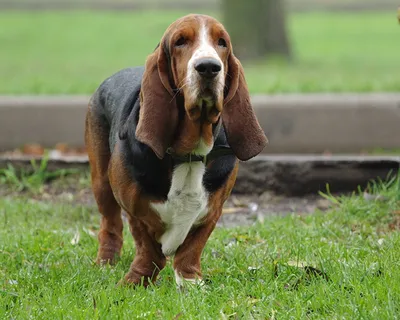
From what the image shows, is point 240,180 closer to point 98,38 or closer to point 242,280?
point 242,280

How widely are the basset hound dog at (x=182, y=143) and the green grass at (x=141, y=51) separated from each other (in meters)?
6.05

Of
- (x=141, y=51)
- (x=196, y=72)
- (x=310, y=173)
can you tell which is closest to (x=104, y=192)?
(x=196, y=72)

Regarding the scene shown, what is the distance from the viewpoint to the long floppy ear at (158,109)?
4.84m

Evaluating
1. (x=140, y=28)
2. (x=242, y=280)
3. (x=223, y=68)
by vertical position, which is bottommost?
(x=140, y=28)

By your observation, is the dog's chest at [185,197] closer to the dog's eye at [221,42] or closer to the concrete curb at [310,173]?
the dog's eye at [221,42]

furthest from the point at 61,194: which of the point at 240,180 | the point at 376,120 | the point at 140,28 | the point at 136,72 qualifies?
the point at 140,28

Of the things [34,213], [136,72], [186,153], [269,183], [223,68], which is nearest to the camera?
[223,68]

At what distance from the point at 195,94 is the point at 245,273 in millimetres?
1203

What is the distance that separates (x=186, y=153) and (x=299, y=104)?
4.85m

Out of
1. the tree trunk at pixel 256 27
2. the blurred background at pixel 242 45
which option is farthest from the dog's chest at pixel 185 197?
the tree trunk at pixel 256 27

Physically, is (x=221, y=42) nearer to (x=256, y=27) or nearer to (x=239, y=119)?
(x=239, y=119)

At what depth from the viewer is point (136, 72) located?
233 inches

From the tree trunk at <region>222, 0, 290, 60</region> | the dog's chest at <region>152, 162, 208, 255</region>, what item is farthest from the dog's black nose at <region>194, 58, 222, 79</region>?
the tree trunk at <region>222, 0, 290, 60</region>

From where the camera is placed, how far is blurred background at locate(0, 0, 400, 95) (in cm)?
1323
